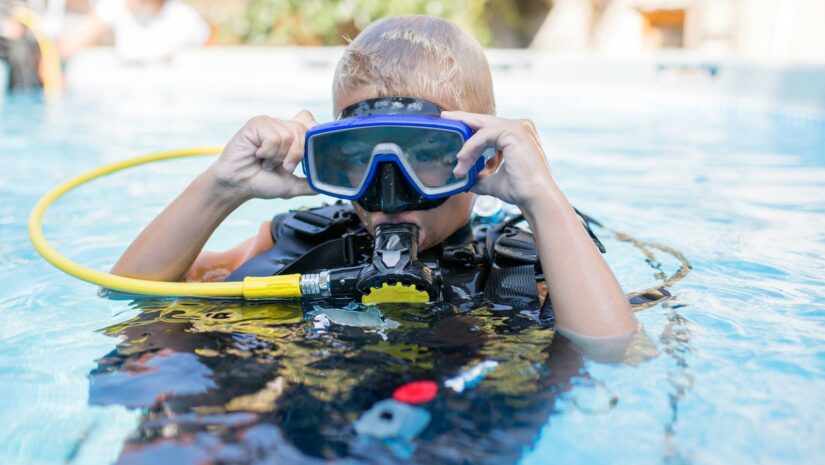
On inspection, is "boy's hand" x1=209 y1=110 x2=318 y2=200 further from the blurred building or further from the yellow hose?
the blurred building

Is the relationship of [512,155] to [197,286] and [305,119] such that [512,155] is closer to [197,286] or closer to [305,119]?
[305,119]

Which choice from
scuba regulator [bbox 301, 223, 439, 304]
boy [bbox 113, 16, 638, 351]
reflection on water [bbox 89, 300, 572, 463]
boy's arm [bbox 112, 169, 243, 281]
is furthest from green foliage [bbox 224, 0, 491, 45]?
reflection on water [bbox 89, 300, 572, 463]

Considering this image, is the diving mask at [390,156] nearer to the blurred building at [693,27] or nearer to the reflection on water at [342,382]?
the reflection on water at [342,382]

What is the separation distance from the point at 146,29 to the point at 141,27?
0.27 ft

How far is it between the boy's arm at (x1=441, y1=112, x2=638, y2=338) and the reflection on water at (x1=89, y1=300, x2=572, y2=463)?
0.10 metres

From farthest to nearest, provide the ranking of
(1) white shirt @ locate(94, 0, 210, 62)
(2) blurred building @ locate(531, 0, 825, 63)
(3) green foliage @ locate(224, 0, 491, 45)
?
1. (3) green foliage @ locate(224, 0, 491, 45)
2. (1) white shirt @ locate(94, 0, 210, 62)
3. (2) blurred building @ locate(531, 0, 825, 63)

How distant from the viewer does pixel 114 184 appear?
5090 millimetres

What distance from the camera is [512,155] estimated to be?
204 cm

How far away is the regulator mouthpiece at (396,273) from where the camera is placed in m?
2.00

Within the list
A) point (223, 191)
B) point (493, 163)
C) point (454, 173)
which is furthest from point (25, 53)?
point (454, 173)

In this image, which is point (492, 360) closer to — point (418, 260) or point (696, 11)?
point (418, 260)

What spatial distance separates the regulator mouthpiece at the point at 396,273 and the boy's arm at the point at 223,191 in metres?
0.34

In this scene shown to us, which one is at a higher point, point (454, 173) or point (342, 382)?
point (454, 173)

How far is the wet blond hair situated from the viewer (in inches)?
87.6
